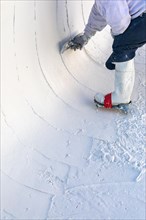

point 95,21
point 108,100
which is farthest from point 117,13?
point 108,100

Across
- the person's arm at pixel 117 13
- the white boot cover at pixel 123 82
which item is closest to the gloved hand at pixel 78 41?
the white boot cover at pixel 123 82

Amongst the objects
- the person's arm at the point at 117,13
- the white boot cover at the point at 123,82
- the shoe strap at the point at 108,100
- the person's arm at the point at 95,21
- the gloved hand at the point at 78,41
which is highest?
the person's arm at the point at 117,13

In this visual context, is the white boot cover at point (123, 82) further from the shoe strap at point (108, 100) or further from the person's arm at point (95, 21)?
the person's arm at point (95, 21)

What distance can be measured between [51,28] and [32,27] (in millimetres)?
195

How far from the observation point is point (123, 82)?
2125 mm

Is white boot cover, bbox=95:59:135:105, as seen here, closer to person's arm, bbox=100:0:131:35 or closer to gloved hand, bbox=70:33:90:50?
person's arm, bbox=100:0:131:35

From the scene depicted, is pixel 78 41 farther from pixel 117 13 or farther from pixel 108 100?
pixel 117 13

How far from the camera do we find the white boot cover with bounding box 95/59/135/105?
6.85 ft

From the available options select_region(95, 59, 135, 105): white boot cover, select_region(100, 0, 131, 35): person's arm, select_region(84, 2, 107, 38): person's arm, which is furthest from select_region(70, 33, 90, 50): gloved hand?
select_region(100, 0, 131, 35): person's arm

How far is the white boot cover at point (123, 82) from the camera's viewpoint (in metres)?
2.09

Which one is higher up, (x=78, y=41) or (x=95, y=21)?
(x=95, y=21)

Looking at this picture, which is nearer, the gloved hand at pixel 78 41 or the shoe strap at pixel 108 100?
the shoe strap at pixel 108 100

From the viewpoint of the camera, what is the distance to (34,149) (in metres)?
1.96

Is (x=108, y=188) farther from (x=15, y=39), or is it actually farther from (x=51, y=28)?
(x=51, y=28)
